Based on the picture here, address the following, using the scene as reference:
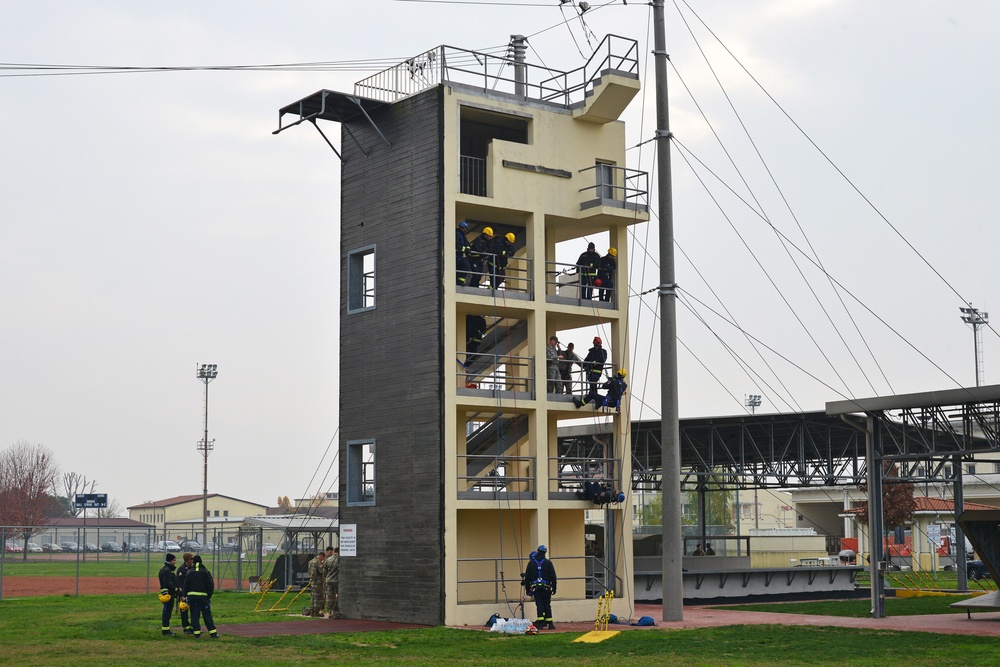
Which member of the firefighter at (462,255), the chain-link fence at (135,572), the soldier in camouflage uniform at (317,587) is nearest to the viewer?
the firefighter at (462,255)

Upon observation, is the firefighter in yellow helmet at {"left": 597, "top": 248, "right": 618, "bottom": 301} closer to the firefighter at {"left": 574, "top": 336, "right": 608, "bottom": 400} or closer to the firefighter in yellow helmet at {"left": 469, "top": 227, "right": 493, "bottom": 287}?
the firefighter at {"left": 574, "top": 336, "right": 608, "bottom": 400}

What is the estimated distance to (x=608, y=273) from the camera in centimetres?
3334

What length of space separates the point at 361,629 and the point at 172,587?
4.64 metres

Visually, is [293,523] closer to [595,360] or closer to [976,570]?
[595,360]

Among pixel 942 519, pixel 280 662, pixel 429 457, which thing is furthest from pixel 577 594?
pixel 942 519

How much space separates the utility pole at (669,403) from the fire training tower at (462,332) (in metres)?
2.22

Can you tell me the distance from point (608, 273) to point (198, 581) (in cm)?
1418

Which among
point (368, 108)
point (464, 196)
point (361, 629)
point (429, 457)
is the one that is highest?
point (368, 108)

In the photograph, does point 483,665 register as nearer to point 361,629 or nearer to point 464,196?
point 361,629

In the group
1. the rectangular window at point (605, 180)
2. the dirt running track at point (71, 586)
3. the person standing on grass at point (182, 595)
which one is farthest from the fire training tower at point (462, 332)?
the dirt running track at point (71, 586)

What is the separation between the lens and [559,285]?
33500 millimetres

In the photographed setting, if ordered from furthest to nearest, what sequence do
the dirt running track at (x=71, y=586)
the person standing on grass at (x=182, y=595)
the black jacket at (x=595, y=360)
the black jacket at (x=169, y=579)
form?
the dirt running track at (x=71, y=586)
the black jacket at (x=595, y=360)
the black jacket at (x=169, y=579)
the person standing on grass at (x=182, y=595)

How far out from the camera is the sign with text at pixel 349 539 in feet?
106

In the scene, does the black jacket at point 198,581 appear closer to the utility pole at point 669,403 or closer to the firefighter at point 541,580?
the firefighter at point 541,580
